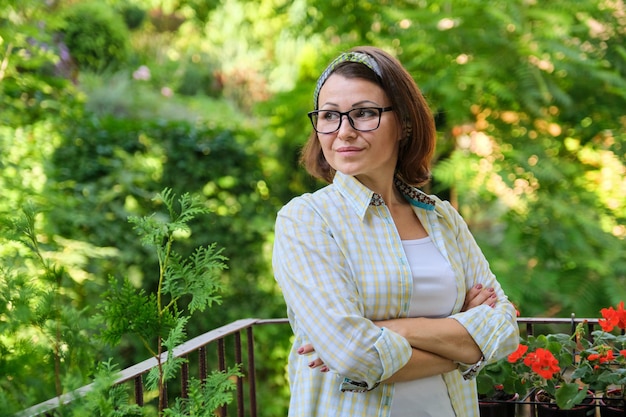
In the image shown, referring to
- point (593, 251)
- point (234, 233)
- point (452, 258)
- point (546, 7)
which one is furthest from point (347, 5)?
point (452, 258)

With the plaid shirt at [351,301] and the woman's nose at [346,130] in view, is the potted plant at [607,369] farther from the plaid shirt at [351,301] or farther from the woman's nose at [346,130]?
the woman's nose at [346,130]

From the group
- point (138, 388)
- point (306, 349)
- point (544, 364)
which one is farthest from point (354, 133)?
point (544, 364)

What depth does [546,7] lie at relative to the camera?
4129mm

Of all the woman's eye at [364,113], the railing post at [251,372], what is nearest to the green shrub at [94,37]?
the railing post at [251,372]

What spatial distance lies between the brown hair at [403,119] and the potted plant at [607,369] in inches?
32.0

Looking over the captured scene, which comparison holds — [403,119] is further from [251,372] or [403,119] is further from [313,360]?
[251,372]

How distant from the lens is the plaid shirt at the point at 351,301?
139cm

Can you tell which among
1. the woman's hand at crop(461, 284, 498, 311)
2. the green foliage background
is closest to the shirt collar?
the woman's hand at crop(461, 284, 498, 311)

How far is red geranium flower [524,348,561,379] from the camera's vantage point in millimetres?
2094

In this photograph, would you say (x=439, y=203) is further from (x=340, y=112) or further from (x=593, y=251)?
(x=593, y=251)

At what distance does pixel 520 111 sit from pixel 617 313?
93.1 inches

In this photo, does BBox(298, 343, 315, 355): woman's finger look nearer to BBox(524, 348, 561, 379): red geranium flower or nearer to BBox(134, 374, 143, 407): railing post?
BBox(134, 374, 143, 407): railing post

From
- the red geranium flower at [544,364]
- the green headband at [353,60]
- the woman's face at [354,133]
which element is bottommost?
the red geranium flower at [544,364]

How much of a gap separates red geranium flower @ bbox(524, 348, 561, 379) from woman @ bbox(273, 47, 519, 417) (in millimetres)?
486
